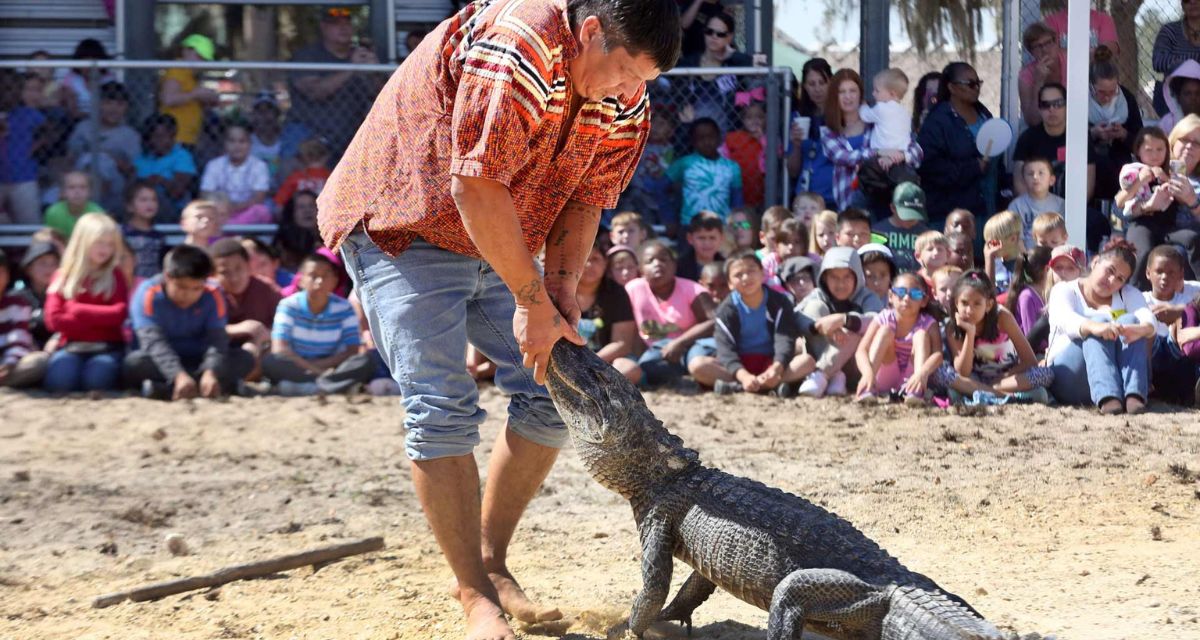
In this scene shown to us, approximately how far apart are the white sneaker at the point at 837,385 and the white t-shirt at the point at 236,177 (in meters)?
4.46

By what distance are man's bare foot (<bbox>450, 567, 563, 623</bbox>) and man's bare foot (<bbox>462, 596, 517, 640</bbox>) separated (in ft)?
0.44

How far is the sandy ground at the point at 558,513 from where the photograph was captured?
3.82 m

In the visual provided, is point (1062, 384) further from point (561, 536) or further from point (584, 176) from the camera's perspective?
point (584, 176)

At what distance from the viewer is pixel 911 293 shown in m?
7.67

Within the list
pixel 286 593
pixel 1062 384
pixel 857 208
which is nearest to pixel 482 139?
pixel 286 593

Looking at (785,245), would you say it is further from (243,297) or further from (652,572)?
(652,572)

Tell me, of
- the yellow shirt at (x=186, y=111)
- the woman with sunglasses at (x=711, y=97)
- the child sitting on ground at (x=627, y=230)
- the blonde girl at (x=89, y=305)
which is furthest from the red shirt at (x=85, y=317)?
the woman with sunglasses at (x=711, y=97)

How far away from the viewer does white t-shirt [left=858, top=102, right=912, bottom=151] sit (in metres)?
9.37

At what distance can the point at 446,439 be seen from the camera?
11.6 ft

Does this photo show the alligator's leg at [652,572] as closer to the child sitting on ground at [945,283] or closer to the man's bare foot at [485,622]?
the man's bare foot at [485,622]

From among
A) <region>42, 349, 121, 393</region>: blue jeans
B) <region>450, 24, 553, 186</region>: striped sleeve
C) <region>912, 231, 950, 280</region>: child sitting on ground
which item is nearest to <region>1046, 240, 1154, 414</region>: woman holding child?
<region>912, 231, 950, 280</region>: child sitting on ground

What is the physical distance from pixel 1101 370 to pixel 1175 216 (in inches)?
75.0

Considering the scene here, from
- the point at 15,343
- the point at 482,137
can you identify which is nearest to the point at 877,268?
the point at 15,343

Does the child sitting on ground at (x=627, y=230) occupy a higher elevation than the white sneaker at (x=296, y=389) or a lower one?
higher
